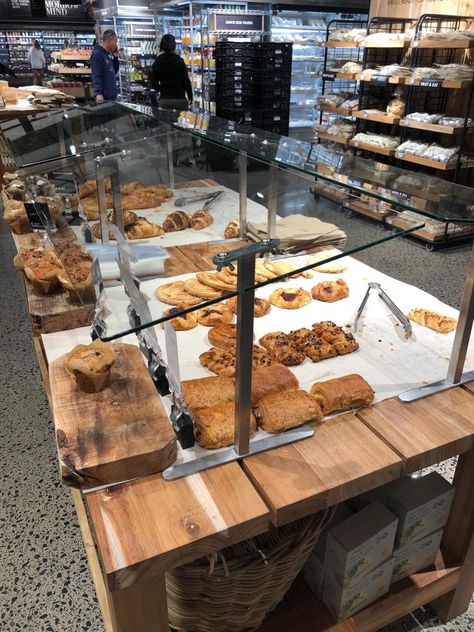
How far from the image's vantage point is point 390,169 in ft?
4.68

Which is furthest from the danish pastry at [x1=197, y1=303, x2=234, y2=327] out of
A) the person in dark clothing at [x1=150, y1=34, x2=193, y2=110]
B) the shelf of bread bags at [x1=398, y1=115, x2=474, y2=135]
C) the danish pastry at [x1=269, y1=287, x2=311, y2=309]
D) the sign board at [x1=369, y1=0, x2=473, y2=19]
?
the person in dark clothing at [x1=150, y1=34, x2=193, y2=110]

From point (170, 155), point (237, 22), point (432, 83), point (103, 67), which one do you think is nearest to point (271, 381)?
point (170, 155)

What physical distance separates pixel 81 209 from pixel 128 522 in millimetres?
1247

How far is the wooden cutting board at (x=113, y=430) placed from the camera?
1017 mm

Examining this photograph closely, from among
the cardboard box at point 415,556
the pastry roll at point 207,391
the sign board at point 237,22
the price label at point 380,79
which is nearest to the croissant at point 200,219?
the pastry roll at point 207,391

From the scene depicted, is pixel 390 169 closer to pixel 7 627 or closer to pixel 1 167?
pixel 7 627

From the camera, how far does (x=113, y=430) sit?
1092mm

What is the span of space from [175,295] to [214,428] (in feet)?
1.16

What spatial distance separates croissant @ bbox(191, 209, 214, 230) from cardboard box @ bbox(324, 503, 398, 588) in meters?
0.89

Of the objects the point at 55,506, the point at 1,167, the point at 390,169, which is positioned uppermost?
the point at 390,169

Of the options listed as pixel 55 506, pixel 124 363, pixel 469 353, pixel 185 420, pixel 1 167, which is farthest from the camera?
pixel 1 167

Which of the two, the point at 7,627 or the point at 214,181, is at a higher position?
the point at 214,181

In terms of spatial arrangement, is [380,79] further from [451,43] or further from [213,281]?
[213,281]

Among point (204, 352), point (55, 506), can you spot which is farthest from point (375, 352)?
point (55, 506)
